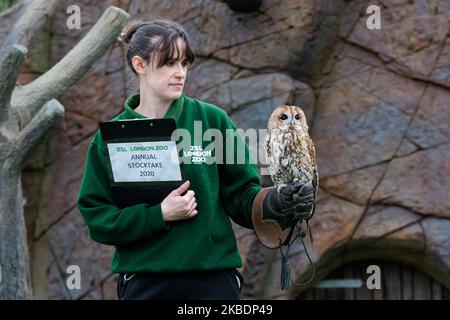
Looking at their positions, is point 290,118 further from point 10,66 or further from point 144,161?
point 10,66

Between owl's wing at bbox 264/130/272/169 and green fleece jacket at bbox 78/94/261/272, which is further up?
owl's wing at bbox 264/130/272/169

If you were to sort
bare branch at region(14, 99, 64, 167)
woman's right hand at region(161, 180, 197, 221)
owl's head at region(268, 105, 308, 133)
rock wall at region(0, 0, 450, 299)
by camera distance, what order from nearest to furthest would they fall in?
woman's right hand at region(161, 180, 197, 221)
owl's head at region(268, 105, 308, 133)
bare branch at region(14, 99, 64, 167)
rock wall at region(0, 0, 450, 299)

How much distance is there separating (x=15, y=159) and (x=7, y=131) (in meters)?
0.15

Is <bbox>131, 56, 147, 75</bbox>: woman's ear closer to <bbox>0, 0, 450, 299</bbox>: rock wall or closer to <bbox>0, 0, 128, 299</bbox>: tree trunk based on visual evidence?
<bbox>0, 0, 128, 299</bbox>: tree trunk

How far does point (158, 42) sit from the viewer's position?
7.66ft

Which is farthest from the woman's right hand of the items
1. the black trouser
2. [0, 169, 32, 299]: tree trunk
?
[0, 169, 32, 299]: tree trunk

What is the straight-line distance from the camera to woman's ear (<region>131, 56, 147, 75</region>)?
237cm

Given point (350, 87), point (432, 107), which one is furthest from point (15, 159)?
point (432, 107)

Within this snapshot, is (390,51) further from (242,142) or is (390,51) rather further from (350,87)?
(242,142)

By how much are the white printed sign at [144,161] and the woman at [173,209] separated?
0.15ft

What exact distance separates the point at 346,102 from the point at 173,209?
131 inches

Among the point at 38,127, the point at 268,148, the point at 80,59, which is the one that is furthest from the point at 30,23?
the point at 268,148
